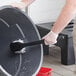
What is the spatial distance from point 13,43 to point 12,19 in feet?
0.55

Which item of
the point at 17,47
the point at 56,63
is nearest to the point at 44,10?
the point at 56,63

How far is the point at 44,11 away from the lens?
3604mm

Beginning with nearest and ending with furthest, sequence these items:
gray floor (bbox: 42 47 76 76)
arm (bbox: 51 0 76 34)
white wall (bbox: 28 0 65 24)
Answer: arm (bbox: 51 0 76 34), gray floor (bbox: 42 47 76 76), white wall (bbox: 28 0 65 24)

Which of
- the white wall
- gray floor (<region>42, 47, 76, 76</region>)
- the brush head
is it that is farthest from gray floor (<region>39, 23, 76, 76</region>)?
the brush head

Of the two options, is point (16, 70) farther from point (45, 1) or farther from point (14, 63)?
point (45, 1)

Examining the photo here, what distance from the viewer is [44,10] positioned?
3.60 meters

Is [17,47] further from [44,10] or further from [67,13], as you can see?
[44,10]

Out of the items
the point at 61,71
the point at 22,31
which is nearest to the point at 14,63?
the point at 22,31

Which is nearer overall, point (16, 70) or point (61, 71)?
point (16, 70)

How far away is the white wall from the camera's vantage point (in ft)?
11.4

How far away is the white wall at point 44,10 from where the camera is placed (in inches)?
137

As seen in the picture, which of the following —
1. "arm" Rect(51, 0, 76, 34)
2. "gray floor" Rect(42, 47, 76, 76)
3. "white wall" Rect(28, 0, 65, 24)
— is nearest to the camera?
"arm" Rect(51, 0, 76, 34)

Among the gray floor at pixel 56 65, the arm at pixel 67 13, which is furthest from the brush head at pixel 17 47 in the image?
the gray floor at pixel 56 65

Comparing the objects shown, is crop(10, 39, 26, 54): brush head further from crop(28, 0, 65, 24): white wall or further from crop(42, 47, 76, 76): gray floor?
crop(28, 0, 65, 24): white wall
